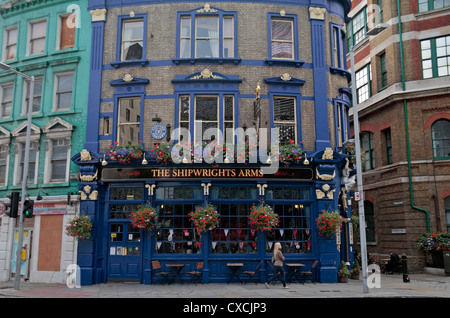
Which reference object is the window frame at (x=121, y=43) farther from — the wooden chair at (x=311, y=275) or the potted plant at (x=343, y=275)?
the potted plant at (x=343, y=275)

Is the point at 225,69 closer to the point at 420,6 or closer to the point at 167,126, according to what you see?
the point at 167,126

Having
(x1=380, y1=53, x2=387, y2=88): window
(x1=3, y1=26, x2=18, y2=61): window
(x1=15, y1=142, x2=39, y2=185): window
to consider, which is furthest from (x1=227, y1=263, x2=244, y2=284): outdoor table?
(x1=380, y1=53, x2=387, y2=88): window

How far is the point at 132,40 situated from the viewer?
1898 cm

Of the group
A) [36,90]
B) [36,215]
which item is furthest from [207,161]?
[36,90]

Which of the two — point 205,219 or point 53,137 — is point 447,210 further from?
point 53,137

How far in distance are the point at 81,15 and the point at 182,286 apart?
1353 centimetres

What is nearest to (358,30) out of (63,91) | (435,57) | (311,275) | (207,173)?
(435,57)

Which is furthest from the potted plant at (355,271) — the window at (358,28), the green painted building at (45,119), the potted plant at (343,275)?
the window at (358,28)

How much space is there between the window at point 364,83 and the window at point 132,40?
16117 mm

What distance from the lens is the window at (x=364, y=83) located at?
2762cm

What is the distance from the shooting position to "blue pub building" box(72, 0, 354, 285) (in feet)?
56.3

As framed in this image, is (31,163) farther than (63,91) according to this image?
Yes

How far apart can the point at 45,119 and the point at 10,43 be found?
5.64m

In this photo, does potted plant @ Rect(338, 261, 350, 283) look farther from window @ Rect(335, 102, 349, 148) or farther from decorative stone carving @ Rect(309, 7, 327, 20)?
decorative stone carving @ Rect(309, 7, 327, 20)
